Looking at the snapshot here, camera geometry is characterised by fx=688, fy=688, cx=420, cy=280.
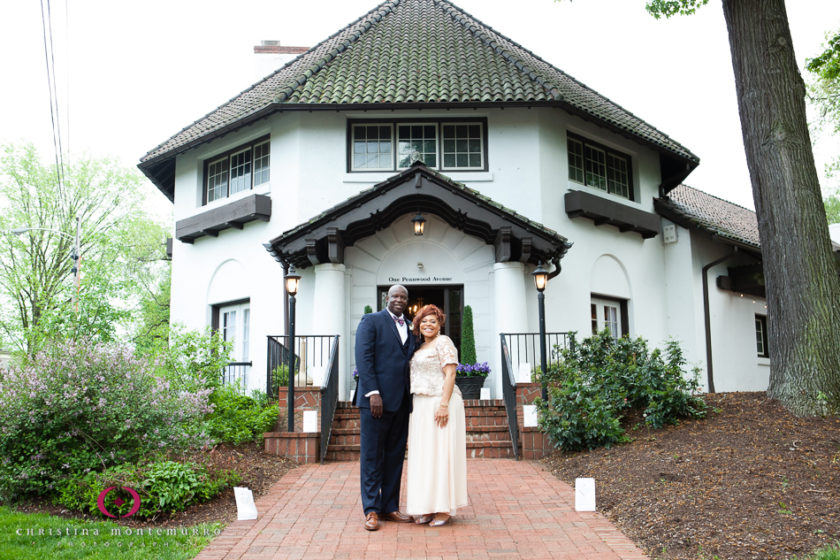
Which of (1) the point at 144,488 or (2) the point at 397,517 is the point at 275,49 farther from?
(2) the point at 397,517

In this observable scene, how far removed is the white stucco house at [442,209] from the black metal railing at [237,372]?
0.44 ft

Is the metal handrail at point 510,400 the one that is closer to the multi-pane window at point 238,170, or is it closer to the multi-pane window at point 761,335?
the multi-pane window at point 238,170

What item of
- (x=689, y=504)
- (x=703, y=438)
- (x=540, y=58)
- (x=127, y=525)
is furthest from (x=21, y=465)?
(x=540, y=58)

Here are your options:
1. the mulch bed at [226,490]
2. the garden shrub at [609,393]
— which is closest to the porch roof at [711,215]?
the garden shrub at [609,393]

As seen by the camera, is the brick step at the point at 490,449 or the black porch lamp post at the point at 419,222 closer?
the brick step at the point at 490,449

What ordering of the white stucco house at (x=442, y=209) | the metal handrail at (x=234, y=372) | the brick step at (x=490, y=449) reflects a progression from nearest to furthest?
the brick step at (x=490, y=449)
the white stucco house at (x=442, y=209)
the metal handrail at (x=234, y=372)

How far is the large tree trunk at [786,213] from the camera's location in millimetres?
7953

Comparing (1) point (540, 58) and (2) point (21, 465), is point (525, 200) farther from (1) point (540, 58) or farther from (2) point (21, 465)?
(2) point (21, 465)

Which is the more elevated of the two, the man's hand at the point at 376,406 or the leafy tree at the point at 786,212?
the leafy tree at the point at 786,212

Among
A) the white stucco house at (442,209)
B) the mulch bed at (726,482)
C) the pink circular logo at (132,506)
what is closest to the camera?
the mulch bed at (726,482)

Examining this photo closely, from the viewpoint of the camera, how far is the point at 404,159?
13406 mm

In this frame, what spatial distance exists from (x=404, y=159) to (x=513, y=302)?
11.9 feet

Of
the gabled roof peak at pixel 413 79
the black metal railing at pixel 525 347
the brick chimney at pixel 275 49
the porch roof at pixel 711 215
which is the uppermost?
the brick chimney at pixel 275 49

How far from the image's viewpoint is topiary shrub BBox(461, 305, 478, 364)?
12117 mm
